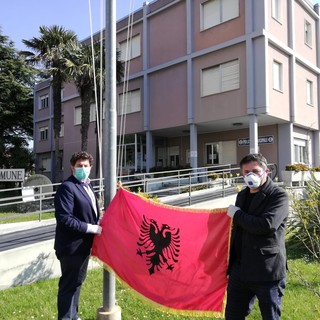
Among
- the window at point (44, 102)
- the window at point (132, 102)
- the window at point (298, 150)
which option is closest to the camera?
the window at point (298, 150)

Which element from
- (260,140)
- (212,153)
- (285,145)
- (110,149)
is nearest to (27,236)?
(110,149)

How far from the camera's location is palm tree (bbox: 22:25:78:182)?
2328 cm

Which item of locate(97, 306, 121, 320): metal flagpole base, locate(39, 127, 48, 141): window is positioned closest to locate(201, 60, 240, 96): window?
locate(97, 306, 121, 320): metal flagpole base

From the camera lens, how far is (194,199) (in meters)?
12.9

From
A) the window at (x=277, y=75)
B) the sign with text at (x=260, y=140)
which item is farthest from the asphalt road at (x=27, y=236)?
the sign with text at (x=260, y=140)

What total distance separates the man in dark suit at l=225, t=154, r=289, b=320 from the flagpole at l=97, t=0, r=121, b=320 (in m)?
1.73

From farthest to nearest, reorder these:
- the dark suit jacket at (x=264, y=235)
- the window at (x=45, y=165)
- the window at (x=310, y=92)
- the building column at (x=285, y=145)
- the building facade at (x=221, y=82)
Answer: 1. the window at (x=45, y=165)
2. the window at (x=310, y=92)
3. the building column at (x=285, y=145)
4. the building facade at (x=221, y=82)
5. the dark suit jacket at (x=264, y=235)

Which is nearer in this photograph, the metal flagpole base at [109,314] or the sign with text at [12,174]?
the metal flagpole base at [109,314]

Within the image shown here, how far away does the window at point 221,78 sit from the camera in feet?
61.2

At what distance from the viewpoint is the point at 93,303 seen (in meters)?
5.71

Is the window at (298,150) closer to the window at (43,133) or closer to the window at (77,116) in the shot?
the window at (77,116)

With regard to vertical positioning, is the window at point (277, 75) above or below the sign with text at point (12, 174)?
above

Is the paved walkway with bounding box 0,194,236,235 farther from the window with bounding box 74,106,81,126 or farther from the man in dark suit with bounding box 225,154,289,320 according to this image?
the window with bounding box 74,106,81,126

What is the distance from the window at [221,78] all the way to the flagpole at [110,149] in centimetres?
1409
